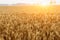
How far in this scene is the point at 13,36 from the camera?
79 centimetres

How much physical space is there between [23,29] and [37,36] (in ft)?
0.41

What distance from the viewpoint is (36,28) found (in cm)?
86

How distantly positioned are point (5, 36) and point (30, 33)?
133 mm

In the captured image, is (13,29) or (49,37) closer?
(49,37)

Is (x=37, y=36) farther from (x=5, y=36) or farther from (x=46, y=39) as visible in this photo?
(x=5, y=36)

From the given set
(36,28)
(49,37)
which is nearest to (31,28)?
(36,28)

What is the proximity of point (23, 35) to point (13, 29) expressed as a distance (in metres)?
0.10

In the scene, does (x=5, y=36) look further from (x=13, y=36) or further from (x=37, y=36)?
(x=37, y=36)

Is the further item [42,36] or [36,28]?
[36,28]

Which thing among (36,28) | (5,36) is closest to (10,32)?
(5,36)

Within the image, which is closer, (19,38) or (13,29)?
(19,38)

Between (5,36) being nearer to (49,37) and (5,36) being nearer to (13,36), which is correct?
(13,36)

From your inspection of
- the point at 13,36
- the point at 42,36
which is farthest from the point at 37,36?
the point at 13,36

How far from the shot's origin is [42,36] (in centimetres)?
76
